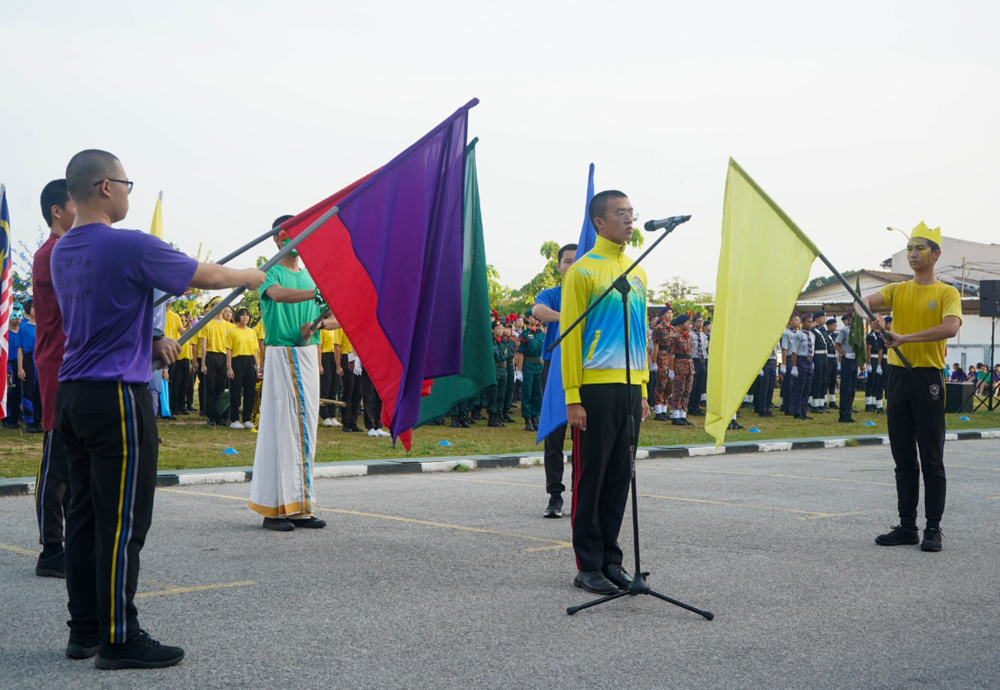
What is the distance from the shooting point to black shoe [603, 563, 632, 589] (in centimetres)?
553

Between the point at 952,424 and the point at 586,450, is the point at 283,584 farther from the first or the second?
the point at 952,424

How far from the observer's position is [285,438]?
7.43 meters

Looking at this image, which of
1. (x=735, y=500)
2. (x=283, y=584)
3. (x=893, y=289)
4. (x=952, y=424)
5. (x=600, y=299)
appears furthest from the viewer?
(x=952, y=424)

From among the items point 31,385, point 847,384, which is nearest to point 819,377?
point 847,384

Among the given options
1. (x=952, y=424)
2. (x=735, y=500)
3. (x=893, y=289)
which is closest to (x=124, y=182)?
(x=893, y=289)

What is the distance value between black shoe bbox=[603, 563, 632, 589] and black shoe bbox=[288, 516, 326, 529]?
268 cm

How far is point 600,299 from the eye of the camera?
5.14 meters

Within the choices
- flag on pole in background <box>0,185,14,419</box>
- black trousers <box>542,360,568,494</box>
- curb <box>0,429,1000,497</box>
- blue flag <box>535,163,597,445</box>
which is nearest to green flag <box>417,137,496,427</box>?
blue flag <box>535,163,597,445</box>

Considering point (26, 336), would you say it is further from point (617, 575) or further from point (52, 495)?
point (617, 575)

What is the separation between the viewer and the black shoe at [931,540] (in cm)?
685

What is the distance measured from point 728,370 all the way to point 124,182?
133 inches

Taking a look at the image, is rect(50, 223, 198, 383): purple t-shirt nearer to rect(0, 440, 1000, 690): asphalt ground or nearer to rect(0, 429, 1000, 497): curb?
rect(0, 440, 1000, 690): asphalt ground

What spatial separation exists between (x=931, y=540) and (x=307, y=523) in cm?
451

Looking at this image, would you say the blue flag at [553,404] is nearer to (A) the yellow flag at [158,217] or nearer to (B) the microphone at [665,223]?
(B) the microphone at [665,223]
